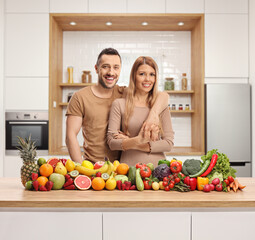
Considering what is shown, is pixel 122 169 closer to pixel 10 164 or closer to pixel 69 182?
pixel 69 182

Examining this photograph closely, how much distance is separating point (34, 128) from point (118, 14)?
74.1 inches

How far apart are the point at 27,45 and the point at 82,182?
2791mm

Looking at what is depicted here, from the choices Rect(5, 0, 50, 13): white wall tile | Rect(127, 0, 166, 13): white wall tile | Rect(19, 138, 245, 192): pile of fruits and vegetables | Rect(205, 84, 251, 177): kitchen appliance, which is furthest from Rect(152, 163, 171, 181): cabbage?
Rect(5, 0, 50, 13): white wall tile

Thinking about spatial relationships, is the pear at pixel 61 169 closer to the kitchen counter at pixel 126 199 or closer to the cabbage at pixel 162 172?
the kitchen counter at pixel 126 199

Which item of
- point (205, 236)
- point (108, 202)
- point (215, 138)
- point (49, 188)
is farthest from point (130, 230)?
point (215, 138)

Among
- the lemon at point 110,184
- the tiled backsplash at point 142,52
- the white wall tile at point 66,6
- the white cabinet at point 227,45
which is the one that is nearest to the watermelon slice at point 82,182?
the lemon at point 110,184

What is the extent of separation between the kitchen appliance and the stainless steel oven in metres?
2.16

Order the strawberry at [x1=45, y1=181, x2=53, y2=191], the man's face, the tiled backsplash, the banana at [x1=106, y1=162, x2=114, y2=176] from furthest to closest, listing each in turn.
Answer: the tiled backsplash
the man's face
the banana at [x1=106, y1=162, x2=114, y2=176]
the strawberry at [x1=45, y1=181, x2=53, y2=191]

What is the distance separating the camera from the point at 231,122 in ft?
12.1

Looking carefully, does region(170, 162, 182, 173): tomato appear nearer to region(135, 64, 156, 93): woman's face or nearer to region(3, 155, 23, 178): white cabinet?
region(135, 64, 156, 93): woman's face

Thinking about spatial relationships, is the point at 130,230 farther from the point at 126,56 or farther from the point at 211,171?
the point at 126,56

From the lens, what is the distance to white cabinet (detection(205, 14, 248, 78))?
377 cm

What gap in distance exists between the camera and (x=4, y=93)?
373 centimetres

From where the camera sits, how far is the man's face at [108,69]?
2.09m
